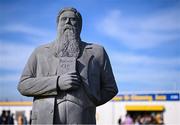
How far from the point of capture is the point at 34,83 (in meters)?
4.63

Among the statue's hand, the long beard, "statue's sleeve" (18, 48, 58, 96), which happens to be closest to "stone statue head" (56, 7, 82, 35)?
the long beard

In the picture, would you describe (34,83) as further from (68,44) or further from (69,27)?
(69,27)

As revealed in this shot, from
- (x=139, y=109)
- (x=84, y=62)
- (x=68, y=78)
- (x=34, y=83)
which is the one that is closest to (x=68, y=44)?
(x=84, y=62)

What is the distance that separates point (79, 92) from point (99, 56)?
27.2 inches

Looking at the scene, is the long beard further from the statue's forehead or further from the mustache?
the statue's forehead

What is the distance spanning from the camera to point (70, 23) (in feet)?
16.1

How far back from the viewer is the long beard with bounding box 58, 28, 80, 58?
4801 mm

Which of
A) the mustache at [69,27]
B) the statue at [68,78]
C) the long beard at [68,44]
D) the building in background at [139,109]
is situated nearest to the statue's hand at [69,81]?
the statue at [68,78]

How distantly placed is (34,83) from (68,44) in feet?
2.51

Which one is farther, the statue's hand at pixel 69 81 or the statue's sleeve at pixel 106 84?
the statue's sleeve at pixel 106 84

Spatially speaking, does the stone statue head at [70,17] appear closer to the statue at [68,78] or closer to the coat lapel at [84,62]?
the statue at [68,78]

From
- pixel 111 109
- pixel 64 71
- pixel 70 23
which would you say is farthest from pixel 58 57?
pixel 111 109

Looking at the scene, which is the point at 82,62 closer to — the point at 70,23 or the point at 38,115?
the point at 70,23

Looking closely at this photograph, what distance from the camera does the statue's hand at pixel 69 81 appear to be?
444cm
